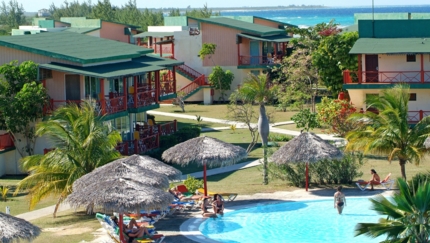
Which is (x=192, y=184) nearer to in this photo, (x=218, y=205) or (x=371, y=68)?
(x=218, y=205)

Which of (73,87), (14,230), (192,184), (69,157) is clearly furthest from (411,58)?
(14,230)

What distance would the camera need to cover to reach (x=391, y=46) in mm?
46656

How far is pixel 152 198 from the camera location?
2566 cm

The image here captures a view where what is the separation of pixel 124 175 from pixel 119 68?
15778mm

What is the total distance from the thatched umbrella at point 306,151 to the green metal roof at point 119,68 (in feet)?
33.8

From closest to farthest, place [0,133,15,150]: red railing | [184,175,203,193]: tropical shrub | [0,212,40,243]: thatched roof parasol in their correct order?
[0,212,40,243]: thatched roof parasol < [184,175,203,193]: tropical shrub < [0,133,15,150]: red railing

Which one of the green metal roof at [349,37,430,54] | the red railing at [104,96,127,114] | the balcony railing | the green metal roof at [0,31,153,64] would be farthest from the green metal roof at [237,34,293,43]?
the red railing at [104,96,127,114]

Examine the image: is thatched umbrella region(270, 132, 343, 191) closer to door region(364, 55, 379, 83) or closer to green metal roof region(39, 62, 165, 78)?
green metal roof region(39, 62, 165, 78)

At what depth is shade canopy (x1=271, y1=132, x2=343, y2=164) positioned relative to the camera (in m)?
32.4

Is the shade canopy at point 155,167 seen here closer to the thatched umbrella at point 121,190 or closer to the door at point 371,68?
the thatched umbrella at point 121,190

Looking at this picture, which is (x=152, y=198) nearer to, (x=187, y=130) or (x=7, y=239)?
(x=7, y=239)

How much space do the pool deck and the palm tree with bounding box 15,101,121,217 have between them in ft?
11.4

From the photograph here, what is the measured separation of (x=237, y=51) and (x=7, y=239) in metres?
47.7

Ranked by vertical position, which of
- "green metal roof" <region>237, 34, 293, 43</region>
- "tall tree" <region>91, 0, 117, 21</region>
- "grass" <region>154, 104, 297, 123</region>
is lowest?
"grass" <region>154, 104, 297, 123</region>
